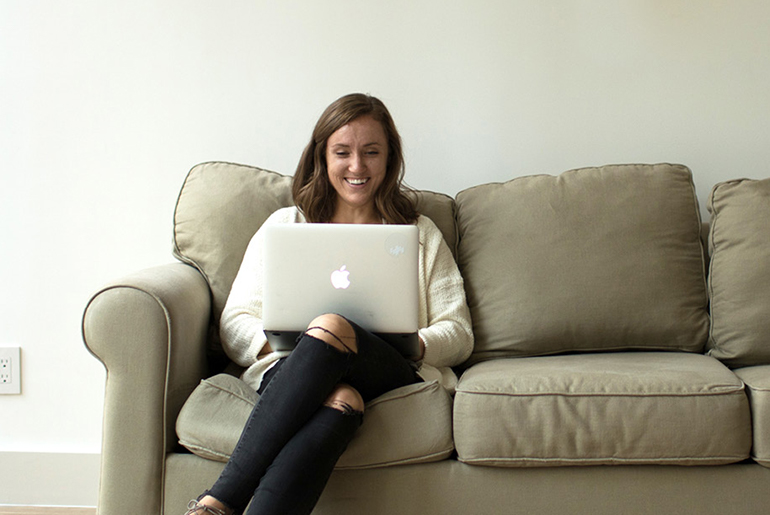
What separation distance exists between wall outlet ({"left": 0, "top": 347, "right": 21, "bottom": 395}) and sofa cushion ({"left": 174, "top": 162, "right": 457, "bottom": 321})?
0.73m

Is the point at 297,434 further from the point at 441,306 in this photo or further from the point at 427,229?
the point at 427,229

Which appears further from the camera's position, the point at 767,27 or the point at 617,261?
the point at 767,27

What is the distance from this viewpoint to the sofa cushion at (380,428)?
4.62 feet

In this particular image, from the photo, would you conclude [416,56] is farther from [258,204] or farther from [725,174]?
[725,174]

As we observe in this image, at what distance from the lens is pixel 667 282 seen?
6.07 ft

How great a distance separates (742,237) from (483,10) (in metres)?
1.01

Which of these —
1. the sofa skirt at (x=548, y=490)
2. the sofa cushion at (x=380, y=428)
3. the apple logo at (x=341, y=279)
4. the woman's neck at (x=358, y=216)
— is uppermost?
the woman's neck at (x=358, y=216)

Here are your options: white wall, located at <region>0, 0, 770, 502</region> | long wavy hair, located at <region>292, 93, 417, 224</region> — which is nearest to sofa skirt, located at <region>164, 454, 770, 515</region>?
long wavy hair, located at <region>292, 93, 417, 224</region>

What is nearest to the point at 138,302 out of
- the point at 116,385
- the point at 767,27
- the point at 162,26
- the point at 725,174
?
the point at 116,385

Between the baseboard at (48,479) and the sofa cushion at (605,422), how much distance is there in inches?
52.3

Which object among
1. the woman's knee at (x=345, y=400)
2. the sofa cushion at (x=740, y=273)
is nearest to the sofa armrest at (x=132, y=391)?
the woman's knee at (x=345, y=400)

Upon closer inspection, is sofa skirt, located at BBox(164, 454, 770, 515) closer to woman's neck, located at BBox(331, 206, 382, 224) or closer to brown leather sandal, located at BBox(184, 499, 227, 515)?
brown leather sandal, located at BBox(184, 499, 227, 515)

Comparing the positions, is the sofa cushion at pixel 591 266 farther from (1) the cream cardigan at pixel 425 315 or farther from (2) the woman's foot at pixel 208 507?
(2) the woman's foot at pixel 208 507

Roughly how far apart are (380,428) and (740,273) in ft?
3.35
